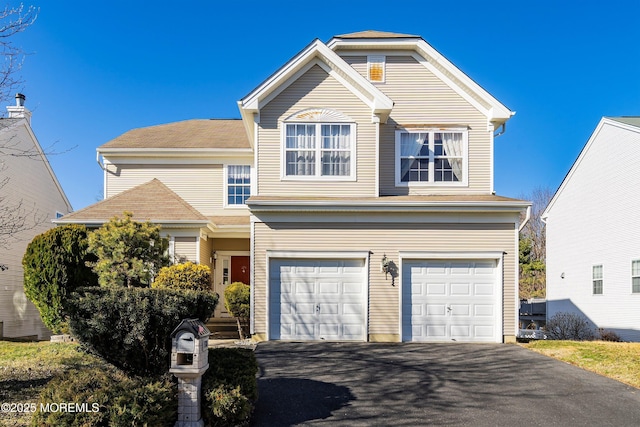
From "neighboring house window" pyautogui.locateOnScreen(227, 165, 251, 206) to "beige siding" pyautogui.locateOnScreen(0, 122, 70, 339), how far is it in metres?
6.62

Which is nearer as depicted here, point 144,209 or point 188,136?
point 144,209

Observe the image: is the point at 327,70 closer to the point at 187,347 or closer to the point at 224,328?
the point at 224,328

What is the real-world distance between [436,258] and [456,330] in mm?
1980

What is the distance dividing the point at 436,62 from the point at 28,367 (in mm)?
12649

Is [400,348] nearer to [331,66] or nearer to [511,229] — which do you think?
[511,229]

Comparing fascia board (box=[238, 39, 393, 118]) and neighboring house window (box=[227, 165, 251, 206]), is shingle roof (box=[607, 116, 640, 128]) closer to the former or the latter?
fascia board (box=[238, 39, 393, 118])

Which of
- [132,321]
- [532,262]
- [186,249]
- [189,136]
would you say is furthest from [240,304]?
[532,262]

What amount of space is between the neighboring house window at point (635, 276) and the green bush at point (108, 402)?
16978mm

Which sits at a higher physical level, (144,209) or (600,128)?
(600,128)

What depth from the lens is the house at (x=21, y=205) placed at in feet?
59.0

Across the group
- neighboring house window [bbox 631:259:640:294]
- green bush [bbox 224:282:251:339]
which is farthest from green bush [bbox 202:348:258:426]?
neighboring house window [bbox 631:259:640:294]

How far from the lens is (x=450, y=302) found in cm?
1361

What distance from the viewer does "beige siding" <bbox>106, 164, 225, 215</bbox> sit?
18734 millimetres

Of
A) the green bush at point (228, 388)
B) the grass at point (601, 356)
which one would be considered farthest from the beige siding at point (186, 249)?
the grass at point (601, 356)
